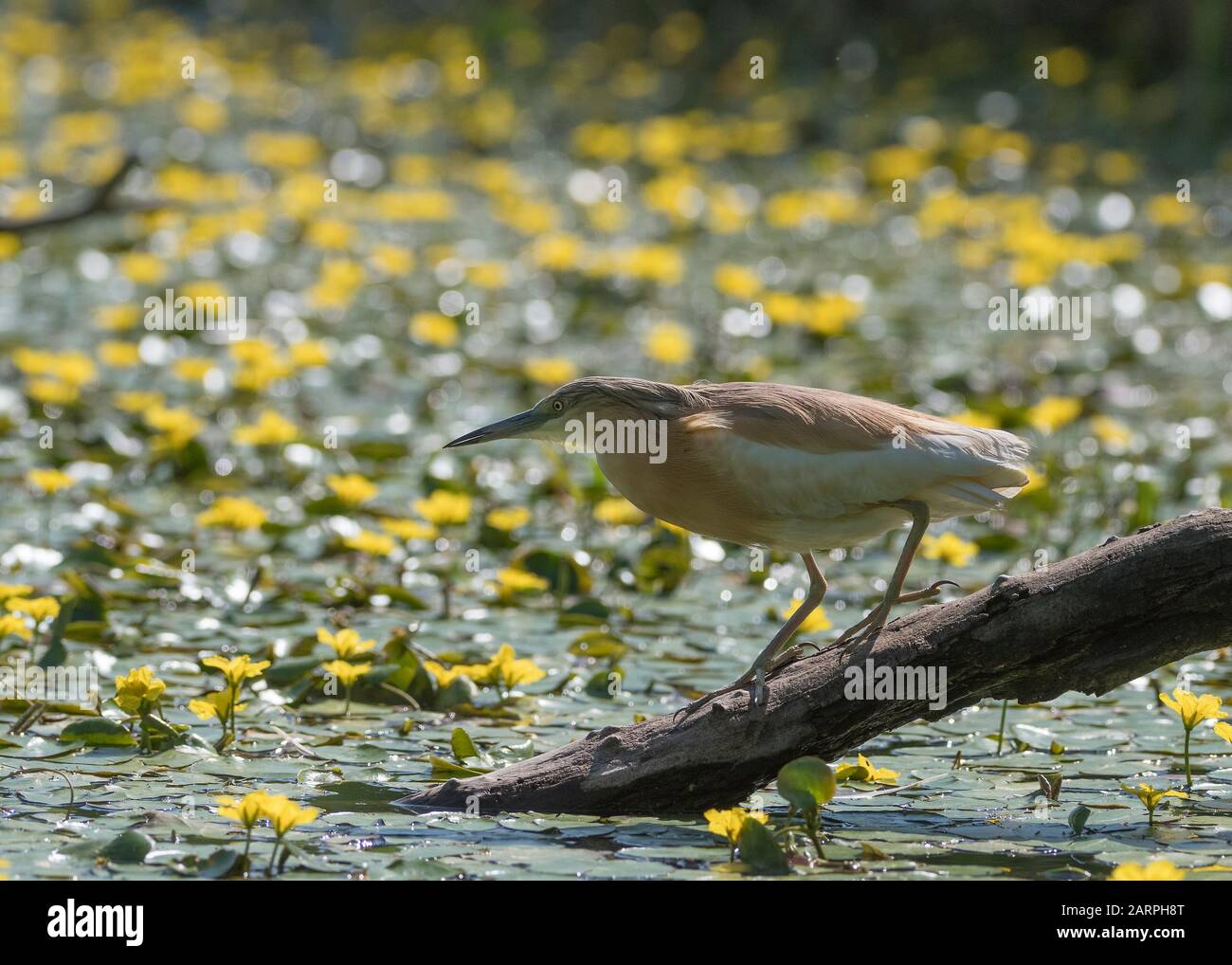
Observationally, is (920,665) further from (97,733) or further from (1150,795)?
(97,733)

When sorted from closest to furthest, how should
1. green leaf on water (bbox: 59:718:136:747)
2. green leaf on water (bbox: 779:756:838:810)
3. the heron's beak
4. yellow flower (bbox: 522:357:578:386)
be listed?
1. green leaf on water (bbox: 779:756:838:810)
2. the heron's beak
3. green leaf on water (bbox: 59:718:136:747)
4. yellow flower (bbox: 522:357:578:386)

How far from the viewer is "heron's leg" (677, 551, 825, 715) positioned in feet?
13.5

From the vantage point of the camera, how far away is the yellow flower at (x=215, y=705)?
171 inches

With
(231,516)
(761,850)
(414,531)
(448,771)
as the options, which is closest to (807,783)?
(761,850)

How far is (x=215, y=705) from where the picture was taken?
4414 millimetres

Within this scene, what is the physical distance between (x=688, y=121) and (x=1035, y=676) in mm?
9871

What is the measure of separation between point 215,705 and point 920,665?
1640 mm

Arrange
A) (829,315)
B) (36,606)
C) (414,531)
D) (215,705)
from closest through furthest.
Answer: (215,705), (36,606), (414,531), (829,315)

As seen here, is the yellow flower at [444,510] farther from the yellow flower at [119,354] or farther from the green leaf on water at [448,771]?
the yellow flower at [119,354]

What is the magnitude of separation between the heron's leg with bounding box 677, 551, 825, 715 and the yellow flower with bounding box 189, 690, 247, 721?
1.09 m

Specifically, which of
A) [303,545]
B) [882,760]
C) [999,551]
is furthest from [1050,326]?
[882,760]

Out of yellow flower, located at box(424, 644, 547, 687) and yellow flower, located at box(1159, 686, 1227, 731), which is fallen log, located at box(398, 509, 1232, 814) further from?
yellow flower, located at box(424, 644, 547, 687)

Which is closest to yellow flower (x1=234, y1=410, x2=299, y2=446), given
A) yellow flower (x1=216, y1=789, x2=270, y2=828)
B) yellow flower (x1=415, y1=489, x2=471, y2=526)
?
yellow flower (x1=415, y1=489, x2=471, y2=526)
